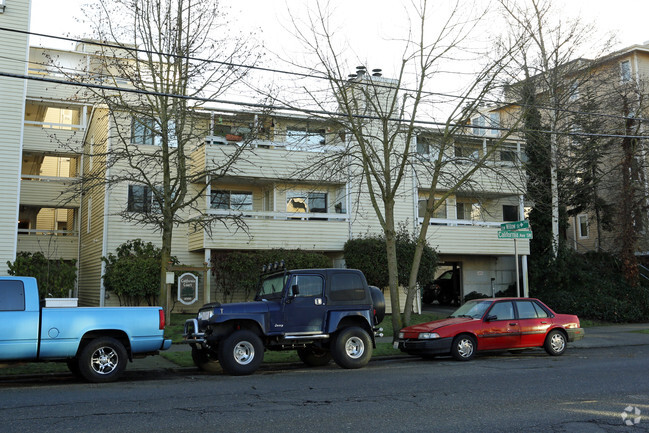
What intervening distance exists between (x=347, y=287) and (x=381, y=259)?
34.7ft

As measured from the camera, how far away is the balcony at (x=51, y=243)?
1008 inches

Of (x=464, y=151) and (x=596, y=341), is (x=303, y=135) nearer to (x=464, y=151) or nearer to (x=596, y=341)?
(x=464, y=151)

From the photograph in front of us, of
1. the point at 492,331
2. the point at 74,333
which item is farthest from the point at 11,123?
the point at 492,331

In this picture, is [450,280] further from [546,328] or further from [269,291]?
[269,291]

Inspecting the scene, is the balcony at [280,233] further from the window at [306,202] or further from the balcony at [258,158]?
the balcony at [258,158]

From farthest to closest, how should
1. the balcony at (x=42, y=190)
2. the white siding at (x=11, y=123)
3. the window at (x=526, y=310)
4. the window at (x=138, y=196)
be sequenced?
the balcony at (x=42, y=190)
the window at (x=138, y=196)
the white siding at (x=11, y=123)
the window at (x=526, y=310)

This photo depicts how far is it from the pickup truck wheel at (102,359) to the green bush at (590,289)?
18649mm

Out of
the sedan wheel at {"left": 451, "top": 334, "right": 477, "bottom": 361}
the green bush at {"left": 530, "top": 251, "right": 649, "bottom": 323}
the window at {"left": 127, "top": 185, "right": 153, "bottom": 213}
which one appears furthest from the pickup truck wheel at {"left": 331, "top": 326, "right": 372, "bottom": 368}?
the green bush at {"left": 530, "top": 251, "right": 649, "bottom": 323}

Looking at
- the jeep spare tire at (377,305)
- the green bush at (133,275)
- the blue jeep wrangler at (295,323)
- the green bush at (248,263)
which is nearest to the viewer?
the blue jeep wrangler at (295,323)

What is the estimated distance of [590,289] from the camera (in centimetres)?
2486

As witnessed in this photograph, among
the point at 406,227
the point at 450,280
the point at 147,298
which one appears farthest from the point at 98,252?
the point at 450,280

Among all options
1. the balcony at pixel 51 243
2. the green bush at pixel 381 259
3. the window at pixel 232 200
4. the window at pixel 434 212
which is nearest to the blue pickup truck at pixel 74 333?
the green bush at pixel 381 259

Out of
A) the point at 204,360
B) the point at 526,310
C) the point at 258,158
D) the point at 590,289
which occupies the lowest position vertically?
Answer: the point at 204,360

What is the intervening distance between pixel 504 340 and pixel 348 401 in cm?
670
